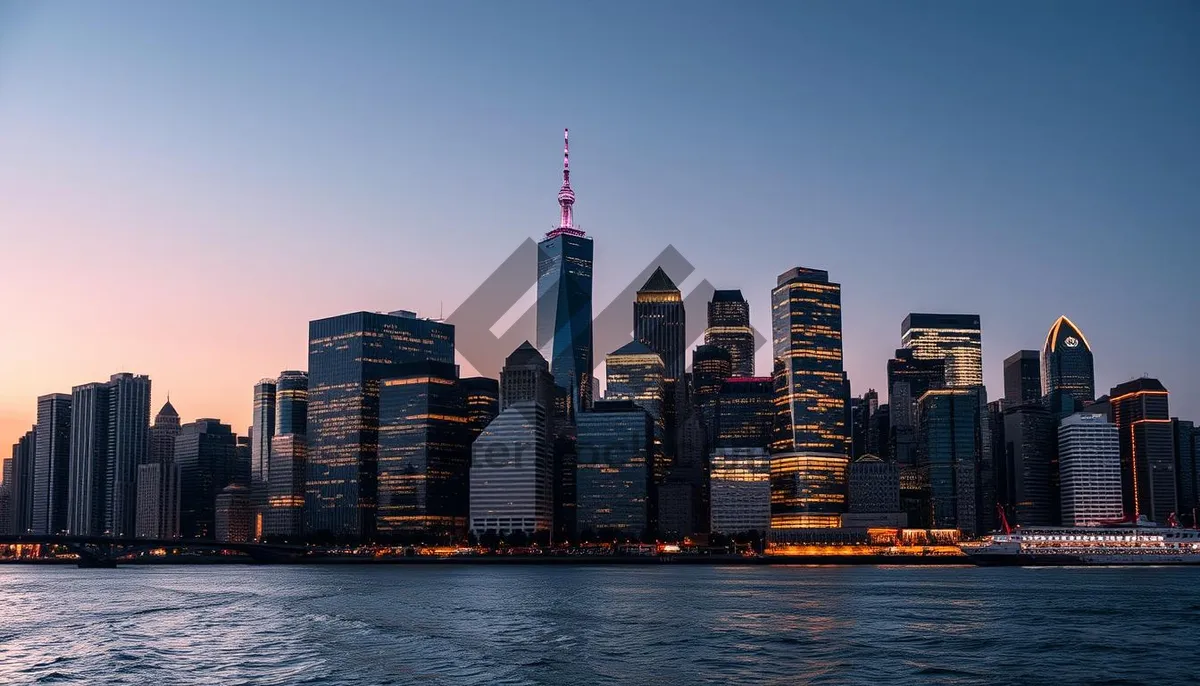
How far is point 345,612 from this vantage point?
101 meters

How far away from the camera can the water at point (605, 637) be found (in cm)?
6200

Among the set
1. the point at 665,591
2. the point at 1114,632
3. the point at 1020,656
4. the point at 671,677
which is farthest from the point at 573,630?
the point at 665,591

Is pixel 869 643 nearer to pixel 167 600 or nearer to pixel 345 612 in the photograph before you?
pixel 345 612

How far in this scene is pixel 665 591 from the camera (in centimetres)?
13350

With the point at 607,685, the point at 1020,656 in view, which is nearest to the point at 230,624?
the point at 607,685

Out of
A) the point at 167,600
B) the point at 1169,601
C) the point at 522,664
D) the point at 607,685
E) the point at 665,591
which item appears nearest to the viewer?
the point at 607,685

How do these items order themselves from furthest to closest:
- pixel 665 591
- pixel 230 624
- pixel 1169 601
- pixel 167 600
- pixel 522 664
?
pixel 665 591 → pixel 167 600 → pixel 1169 601 → pixel 230 624 → pixel 522 664

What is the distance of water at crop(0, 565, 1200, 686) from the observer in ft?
203

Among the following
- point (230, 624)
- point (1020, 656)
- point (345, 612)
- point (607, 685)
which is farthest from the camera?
point (345, 612)

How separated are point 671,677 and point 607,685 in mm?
4184

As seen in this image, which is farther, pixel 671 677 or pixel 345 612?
pixel 345 612

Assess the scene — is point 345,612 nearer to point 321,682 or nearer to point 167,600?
point 167,600

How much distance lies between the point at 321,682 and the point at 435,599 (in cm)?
6159

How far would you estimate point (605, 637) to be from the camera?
7881 cm
